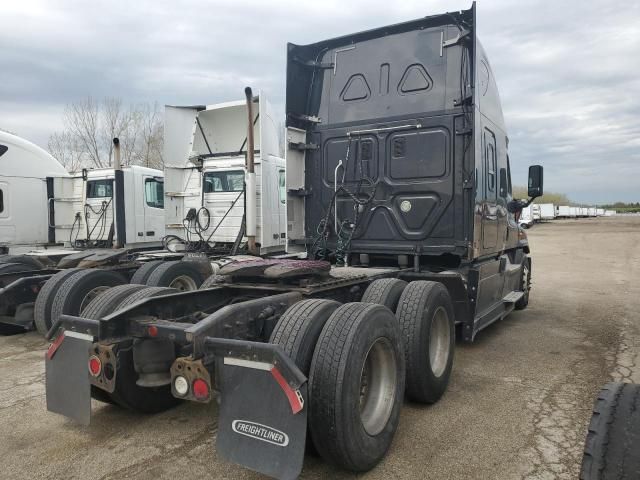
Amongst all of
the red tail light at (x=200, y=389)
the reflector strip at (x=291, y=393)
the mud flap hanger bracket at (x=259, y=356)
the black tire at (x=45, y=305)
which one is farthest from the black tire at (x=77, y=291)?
the reflector strip at (x=291, y=393)

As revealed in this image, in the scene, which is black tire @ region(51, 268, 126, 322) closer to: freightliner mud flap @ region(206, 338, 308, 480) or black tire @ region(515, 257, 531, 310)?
freightliner mud flap @ region(206, 338, 308, 480)

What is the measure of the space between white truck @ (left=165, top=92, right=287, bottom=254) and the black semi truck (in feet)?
4.21

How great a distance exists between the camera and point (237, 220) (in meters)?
9.35

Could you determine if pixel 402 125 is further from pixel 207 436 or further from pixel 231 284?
pixel 207 436

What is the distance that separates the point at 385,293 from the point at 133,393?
2.20 metres

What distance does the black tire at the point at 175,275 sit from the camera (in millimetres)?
7051

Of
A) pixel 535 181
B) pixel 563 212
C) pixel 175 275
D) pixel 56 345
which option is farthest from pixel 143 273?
pixel 563 212

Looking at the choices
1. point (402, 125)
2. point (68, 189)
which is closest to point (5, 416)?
point (402, 125)

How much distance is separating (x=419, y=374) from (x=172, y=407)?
6.82 feet

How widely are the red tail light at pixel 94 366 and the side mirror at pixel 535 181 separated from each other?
652cm

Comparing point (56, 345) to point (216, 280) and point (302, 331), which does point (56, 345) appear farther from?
point (302, 331)

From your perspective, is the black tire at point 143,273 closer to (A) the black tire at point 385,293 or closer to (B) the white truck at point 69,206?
(B) the white truck at point 69,206

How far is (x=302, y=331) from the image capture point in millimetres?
3119

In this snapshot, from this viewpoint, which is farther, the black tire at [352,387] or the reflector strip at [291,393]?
the black tire at [352,387]
